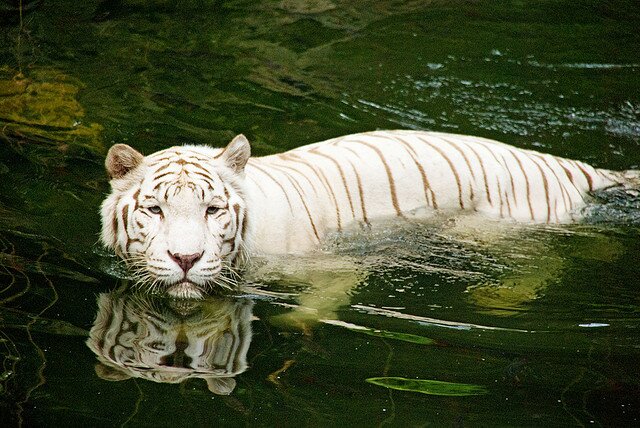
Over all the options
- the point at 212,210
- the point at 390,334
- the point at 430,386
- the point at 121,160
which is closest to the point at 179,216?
the point at 212,210

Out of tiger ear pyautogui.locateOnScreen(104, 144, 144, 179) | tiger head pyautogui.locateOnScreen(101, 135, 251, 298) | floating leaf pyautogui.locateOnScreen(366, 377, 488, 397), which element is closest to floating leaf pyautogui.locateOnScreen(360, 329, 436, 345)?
floating leaf pyautogui.locateOnScreen(366, 377, 488, 397)

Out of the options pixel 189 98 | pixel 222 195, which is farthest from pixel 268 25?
pixel 222 195

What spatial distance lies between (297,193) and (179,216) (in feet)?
2.00

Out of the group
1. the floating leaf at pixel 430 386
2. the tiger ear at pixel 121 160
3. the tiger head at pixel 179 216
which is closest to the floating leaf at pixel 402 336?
the floating leaf at pixel 430 386

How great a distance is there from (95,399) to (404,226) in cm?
167

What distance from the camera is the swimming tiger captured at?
2.77 metres

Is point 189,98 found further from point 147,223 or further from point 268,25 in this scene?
point 147,223

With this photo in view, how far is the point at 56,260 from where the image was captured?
297 cm

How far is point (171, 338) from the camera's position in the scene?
2477 millimetres

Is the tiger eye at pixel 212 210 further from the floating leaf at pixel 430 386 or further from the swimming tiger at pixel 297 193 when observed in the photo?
the floating leaf at pixel 430 386

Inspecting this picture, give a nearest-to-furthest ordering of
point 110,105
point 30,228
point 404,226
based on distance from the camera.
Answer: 1. point 30,228
2. point 404,226
3. point 110,105

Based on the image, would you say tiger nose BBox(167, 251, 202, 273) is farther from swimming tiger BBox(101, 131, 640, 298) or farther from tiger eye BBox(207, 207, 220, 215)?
tiger eye BBox(207, 207, 220, 215)

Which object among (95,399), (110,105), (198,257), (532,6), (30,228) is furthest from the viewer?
(532,6)

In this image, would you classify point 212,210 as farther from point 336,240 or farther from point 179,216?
point 336,240
